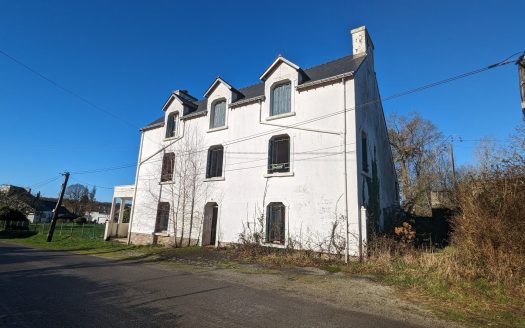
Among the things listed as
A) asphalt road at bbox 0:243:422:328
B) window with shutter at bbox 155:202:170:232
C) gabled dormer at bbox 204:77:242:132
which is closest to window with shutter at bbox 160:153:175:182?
window with shutter at bbox 155:202:170:232

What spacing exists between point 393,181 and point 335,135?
35.6 ft

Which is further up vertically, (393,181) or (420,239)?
(393,181)

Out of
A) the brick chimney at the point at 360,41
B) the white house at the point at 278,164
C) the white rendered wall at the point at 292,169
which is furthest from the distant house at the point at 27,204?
the brick chimney at the point at 360,41

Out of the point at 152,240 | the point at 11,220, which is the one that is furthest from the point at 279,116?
the point at 11,220

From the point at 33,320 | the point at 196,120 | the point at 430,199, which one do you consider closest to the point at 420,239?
the point at 430,199

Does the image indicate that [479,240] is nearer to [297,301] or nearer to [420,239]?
[297,301]

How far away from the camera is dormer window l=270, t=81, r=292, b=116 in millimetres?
15094

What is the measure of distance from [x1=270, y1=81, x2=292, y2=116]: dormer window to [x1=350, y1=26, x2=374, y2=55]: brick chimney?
456 cm

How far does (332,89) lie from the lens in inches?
536

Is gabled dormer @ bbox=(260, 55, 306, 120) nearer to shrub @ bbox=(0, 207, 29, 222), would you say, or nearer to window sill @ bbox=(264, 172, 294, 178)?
window sill @ bbox=(264, 172, 294, 178)

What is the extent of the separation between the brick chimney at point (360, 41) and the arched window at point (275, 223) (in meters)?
9.78

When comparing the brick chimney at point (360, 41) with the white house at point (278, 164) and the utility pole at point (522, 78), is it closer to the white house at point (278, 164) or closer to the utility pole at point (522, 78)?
the white house at point (278, 164)

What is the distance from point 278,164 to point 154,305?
983cm

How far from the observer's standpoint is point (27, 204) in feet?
167
